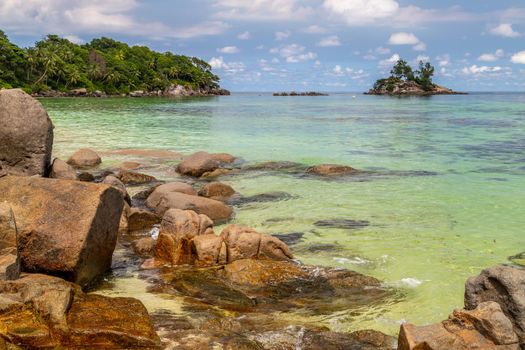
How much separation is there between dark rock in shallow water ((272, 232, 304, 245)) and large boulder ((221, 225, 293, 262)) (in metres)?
1.64

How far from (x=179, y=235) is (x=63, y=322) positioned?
13.6ft

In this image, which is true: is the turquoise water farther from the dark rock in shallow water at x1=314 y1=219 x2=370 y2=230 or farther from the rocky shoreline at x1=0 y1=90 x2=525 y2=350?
the rocky shoreline at x1=0 y1=90 x2=525 y2=350

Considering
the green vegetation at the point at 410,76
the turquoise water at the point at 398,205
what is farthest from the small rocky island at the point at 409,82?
the turquoise water at the point at 398,205

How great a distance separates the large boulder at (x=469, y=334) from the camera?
17.9 ft

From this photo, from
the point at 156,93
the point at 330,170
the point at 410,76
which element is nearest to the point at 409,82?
the point at 410,76

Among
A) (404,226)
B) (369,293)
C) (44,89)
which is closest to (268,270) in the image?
(369,293)

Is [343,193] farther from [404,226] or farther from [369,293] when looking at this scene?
[369,293]

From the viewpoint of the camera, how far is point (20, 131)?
491 inches

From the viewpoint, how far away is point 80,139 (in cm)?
3117

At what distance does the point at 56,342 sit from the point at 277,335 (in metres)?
2.45

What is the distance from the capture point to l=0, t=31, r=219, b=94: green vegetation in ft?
318

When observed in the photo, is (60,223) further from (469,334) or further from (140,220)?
(469,334)

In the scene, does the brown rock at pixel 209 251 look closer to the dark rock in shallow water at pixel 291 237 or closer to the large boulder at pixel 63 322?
the dark rock in shallow water at pixel 291 237

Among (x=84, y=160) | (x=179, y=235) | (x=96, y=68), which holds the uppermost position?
(x=96, y=68)
